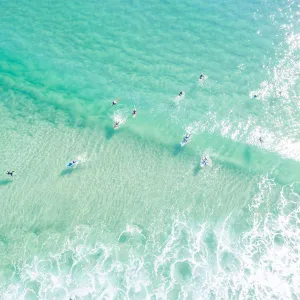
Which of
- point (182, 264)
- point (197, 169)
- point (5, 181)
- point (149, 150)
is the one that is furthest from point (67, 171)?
point (182, 264)

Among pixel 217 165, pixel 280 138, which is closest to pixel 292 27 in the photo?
pixel 280 138

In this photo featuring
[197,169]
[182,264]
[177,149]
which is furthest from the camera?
[177,149]

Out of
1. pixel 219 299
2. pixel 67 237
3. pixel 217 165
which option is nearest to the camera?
pixel 219 299

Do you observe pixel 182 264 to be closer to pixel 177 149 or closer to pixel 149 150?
pixel 177 149

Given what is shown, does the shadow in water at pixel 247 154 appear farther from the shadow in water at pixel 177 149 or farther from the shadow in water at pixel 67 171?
the shadow in water at pixel 67 171

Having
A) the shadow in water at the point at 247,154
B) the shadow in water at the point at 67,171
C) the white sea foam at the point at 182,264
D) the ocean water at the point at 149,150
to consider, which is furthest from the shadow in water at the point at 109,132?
the shadow in water at the point at 247,154

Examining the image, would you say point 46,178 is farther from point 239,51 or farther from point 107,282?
point 239,51

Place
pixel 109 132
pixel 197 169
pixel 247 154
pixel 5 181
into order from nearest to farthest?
pixel 197 169 → pixel 5 181 → pixel 247 154 → pixel 109 132
